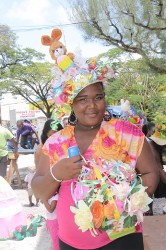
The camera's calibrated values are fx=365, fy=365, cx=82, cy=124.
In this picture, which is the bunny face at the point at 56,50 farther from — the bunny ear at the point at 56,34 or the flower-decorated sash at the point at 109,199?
the flower-decorated sash at the point at 109,199

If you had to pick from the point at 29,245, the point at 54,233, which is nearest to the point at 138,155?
the point at 54,233

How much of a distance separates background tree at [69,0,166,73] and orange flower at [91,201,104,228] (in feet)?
32.5

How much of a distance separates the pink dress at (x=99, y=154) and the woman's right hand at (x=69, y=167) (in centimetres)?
12

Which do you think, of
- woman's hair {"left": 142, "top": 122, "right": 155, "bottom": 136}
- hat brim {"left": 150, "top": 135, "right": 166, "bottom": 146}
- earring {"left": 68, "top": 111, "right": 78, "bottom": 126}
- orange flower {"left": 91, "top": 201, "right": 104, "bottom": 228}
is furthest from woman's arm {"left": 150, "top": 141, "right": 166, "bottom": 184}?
orange flower {"left": 91, "top": 201, "right": 104, "bottom": 228}

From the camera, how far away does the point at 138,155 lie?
1.89 m

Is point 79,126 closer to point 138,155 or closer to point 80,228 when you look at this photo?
point 138,155

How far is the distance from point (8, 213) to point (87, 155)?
321 centimetres

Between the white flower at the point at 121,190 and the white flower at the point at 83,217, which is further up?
the white flower at the point at 121,190

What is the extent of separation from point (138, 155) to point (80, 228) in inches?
18.6

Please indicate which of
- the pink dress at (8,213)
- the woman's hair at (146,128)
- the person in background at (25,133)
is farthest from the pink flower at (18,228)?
the person in background at (25,133)

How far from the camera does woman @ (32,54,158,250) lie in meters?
1.87

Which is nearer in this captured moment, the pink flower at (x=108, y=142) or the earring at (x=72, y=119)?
the pink flower at (x=108, y=142)

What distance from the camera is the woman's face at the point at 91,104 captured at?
195 centimetres

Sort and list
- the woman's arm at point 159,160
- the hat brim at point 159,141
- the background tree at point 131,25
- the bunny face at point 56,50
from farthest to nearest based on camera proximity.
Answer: the background tree at point 131,25 < the hat brim at point 159,141 < the woman's arm at point 159,160 < the bunny face at point 56,50
